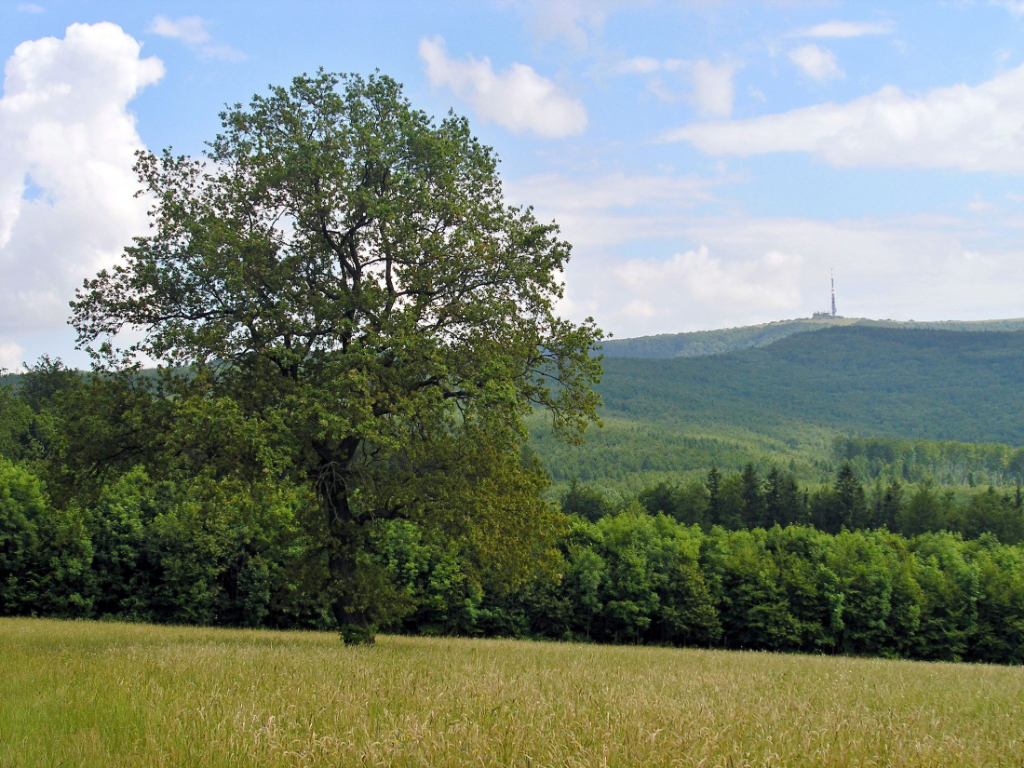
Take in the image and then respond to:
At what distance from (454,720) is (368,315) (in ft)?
43.2

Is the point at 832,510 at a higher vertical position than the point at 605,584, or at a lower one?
higher

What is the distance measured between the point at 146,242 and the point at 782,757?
1806 centimetres

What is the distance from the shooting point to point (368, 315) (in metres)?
19.4

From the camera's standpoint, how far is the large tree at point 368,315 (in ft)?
59.3

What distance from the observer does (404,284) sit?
64.6ft

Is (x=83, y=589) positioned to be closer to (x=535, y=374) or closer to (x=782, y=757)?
(x=535, y=374)

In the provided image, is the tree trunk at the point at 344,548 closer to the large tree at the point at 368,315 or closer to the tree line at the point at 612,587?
the large tree at the point at 368,315

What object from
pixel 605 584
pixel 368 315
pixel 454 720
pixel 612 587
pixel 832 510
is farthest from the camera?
pixel 832 510

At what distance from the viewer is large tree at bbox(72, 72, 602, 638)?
18.1 meters

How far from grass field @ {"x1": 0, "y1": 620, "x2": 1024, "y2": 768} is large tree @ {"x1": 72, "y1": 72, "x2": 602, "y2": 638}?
22.4 feet

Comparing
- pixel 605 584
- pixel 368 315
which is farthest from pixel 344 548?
pixel 605 584

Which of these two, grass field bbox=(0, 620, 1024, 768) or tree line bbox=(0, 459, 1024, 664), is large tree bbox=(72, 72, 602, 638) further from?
tree line bbox=(0, 459, 1024, 664)

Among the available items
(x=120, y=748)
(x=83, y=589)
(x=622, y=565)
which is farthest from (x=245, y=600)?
(x=120, y=748)

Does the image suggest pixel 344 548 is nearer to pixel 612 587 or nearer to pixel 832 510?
pixel 612 587
